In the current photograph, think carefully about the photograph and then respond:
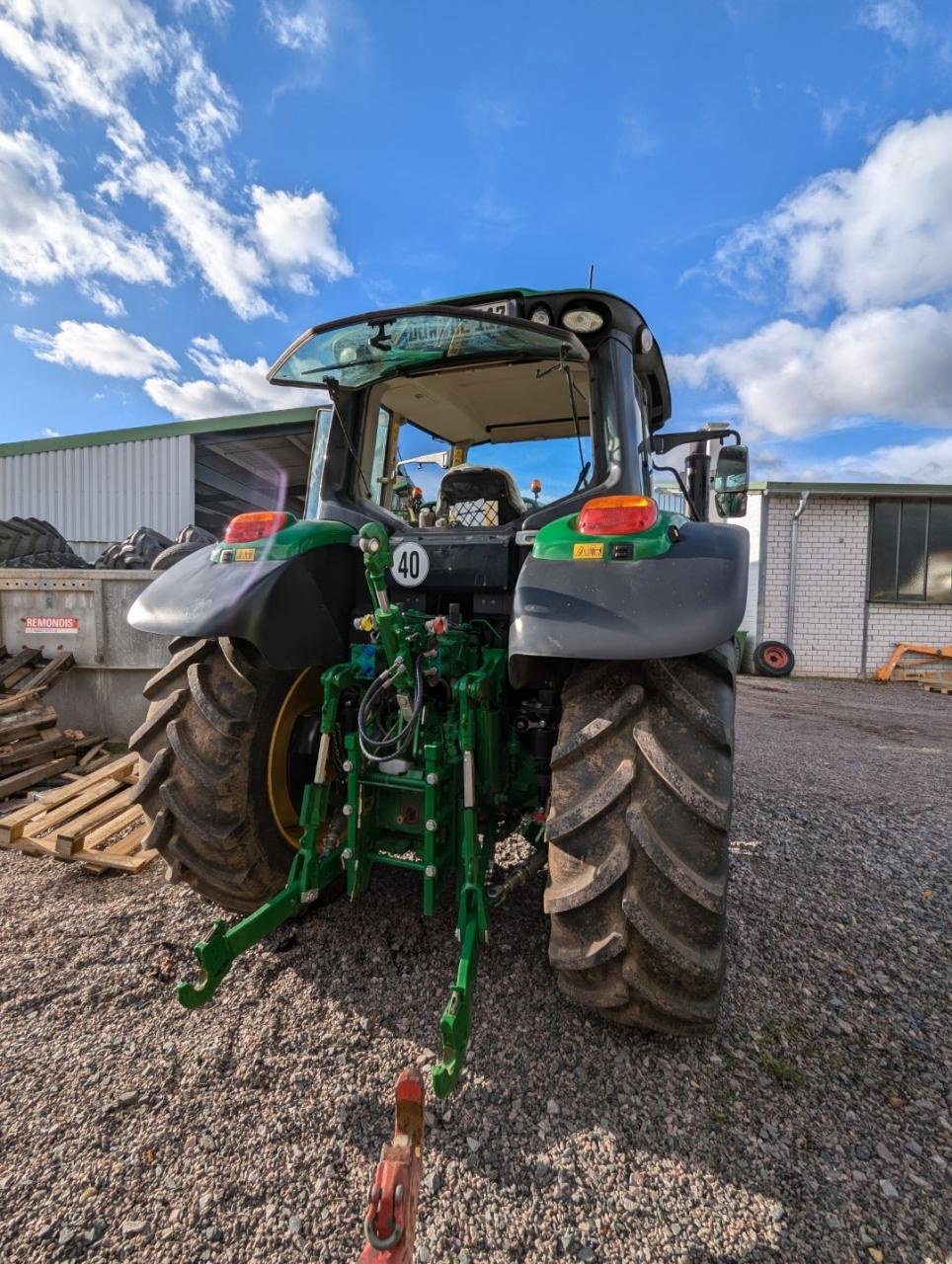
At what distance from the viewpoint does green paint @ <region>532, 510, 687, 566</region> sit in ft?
5.79

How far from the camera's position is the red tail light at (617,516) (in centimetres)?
180

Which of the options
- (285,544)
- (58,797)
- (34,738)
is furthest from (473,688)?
(34,738)

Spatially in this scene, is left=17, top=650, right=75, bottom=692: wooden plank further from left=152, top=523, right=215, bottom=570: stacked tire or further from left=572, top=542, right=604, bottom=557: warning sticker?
left=572, top=542, right=604, bottom=557: warning sticker

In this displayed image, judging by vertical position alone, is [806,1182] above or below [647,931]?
below

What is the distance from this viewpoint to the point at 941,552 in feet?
39.6

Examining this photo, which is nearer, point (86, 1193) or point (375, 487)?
point (86, 1193)

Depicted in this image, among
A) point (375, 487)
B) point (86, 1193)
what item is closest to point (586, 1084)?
point (86, 1193)

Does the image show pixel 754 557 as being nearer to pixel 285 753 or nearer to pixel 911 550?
pixel 911 550

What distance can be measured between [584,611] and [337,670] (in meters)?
0.86

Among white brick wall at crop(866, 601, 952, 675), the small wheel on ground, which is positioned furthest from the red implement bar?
white brick wall at crop(866, 601, 952, 675)

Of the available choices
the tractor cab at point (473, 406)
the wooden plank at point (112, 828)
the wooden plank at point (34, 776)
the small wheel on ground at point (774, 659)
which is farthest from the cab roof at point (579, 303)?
the small wheel on ground at point (774, 659)

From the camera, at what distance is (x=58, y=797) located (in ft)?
12.2

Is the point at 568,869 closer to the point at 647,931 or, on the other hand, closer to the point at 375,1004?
the point at 647,931

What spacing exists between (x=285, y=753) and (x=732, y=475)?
2.21m
